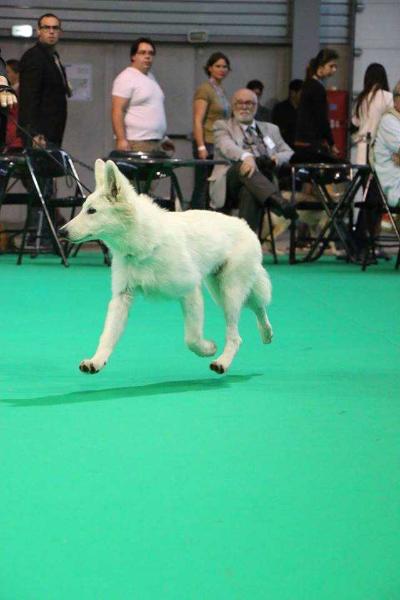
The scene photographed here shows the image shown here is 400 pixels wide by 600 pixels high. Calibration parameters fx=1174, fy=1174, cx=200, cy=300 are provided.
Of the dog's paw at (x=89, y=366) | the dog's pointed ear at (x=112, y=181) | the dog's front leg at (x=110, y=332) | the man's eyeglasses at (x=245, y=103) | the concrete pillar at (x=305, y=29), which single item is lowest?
the dog's paw at (x=89, y=366)

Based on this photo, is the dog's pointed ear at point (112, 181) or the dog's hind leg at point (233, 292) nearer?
the dog's pointed ear at point (112, 181)

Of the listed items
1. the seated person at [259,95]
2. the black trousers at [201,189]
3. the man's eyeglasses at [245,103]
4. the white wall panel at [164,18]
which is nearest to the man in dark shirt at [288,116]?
the seated person at [259,95]

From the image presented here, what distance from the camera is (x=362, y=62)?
53.5 feet

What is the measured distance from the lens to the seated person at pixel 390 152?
10.2m

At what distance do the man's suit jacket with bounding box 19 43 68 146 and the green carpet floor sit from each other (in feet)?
16.5

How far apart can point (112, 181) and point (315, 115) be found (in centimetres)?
711

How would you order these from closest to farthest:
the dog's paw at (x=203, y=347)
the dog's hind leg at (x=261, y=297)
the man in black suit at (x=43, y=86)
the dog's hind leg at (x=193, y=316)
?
the dog's hind leg at (x=193, y=316) < the dog's paw at (x=203, y=347) < the dog's hind leg at (x=261, y=297) < the man in black suit at (x=43, y=86)

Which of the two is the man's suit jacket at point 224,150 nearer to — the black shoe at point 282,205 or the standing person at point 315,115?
the standing person at point 315,115

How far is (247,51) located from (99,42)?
2.05 m

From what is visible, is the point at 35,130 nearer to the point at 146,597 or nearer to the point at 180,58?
the point at 180,58

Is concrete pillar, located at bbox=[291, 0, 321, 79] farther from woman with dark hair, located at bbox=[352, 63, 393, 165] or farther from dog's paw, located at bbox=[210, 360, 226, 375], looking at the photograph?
dog's paw, located at bbox=[210, 360, 226, 375]

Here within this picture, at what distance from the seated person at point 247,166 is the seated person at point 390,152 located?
0.87 metres

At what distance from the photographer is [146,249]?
15.0 feet

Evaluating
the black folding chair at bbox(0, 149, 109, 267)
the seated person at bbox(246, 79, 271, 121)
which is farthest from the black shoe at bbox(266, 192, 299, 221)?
the seated person at bbox(246, 79, 271, 121)
